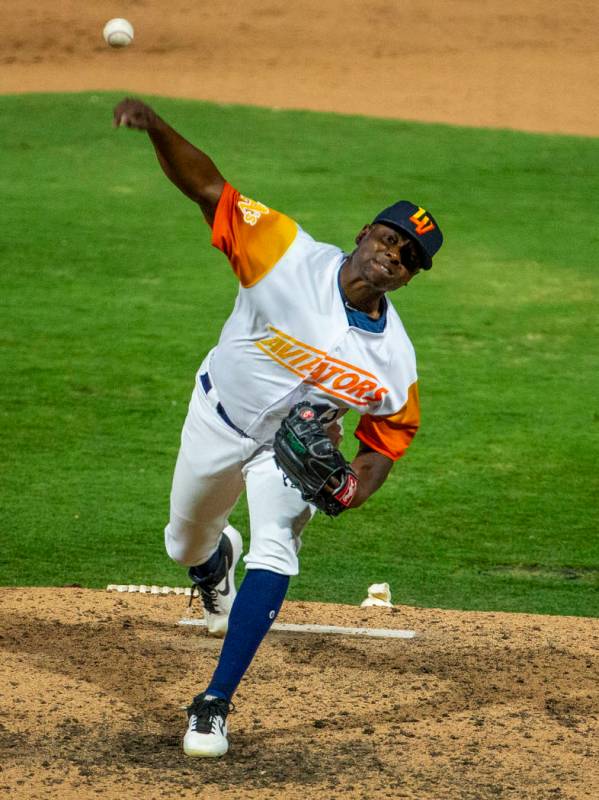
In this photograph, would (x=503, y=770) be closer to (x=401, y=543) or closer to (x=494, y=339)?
(x=401, y=543)

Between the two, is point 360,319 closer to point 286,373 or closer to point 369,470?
point 286,373

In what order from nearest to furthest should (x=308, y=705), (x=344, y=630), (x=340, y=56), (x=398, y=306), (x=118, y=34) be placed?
(x=308, y=705), (x=344, y=630), (x=118, y=34), (x=398, y=306), (x=340, y=56)

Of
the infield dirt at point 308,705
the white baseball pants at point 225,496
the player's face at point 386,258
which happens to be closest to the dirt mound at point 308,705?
the infield dirt at point 308,705

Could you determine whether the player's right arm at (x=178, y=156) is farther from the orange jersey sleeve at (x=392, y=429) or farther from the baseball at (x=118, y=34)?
the baseball at (x=118, y=34)

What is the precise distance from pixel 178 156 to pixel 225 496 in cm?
119

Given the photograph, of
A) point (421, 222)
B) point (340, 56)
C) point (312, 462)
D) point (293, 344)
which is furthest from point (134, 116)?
point (340, 56)

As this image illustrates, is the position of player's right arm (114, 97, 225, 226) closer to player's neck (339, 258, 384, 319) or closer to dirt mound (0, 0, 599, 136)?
player's neck (339, 258, 384, 319)

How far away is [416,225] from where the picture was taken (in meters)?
4.42

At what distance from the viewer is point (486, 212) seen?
43.9ft

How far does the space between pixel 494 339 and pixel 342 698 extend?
19.9ft

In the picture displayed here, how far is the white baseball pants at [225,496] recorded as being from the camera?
438cm

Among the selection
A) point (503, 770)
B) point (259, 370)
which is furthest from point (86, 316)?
point (503, 770)

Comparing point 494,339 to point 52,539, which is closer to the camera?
point 52,539

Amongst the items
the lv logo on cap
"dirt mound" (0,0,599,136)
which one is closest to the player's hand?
the lv logo on cap
